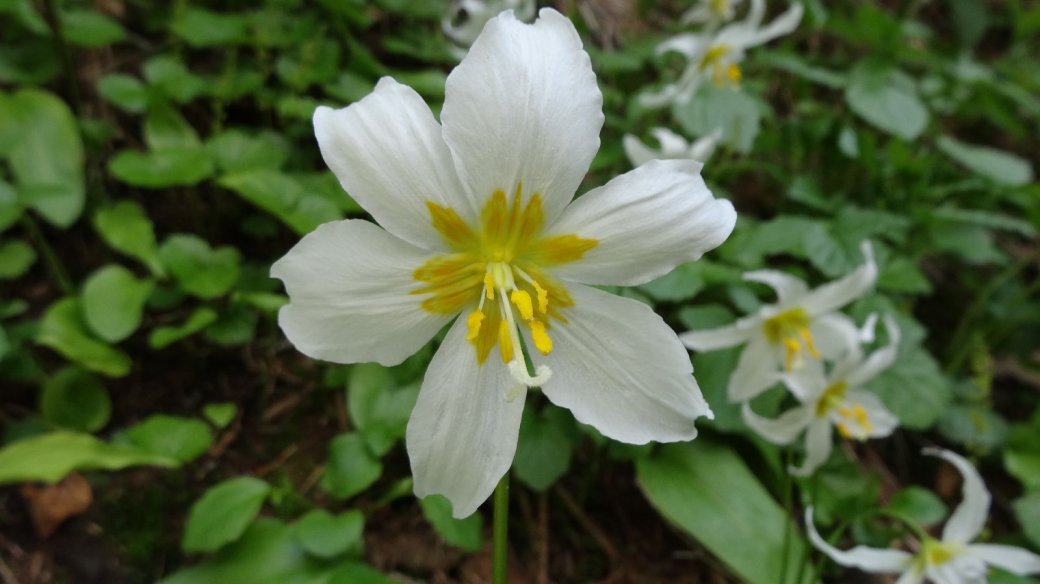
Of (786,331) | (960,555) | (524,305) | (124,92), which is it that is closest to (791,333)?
(786,331)

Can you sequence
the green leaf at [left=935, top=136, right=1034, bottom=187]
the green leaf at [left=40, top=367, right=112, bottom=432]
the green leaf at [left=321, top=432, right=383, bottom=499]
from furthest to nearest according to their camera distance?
the green leaf at [left=935, top=136, right=1034, bottom=187] → the green leaf at [left=40, top=367, right=112, bottom=432] → the green leaf at [left=321, top=432, right=383, bottom=499]

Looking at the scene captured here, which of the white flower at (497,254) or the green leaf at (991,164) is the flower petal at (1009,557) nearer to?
the white flower at (497,254)

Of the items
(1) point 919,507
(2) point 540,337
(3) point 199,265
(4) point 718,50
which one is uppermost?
(2) point 540,337

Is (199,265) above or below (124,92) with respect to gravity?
below

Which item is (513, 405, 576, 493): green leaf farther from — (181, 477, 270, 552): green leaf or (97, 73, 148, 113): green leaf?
(97, 73, 148, 113): green leaf

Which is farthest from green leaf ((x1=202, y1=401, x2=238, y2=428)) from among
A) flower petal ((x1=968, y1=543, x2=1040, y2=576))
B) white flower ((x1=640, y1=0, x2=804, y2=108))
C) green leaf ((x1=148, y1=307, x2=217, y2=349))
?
flower petal ((x1=968, y1=543, x2=1040, y2=576))

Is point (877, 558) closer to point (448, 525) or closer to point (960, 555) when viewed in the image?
point (960, 555)
